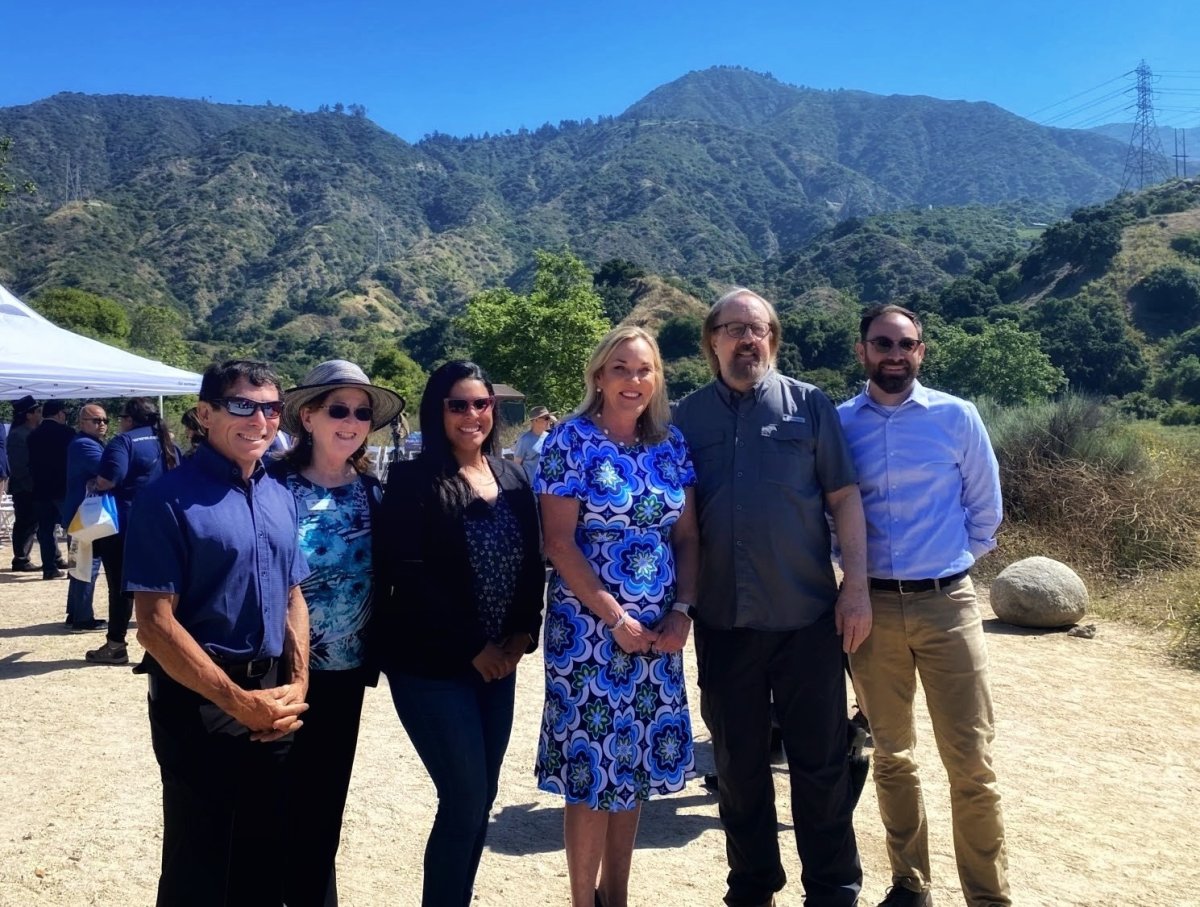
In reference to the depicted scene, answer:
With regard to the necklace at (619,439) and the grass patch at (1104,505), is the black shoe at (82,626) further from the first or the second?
the grass patch at (1104,505)

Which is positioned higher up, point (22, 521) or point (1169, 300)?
point (1169, 300)

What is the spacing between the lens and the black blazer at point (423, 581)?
8.43ft

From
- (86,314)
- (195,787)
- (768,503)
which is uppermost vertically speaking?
(86,314)

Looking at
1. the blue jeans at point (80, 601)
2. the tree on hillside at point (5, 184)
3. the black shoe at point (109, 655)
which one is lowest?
the black shoe at point (109, 655)

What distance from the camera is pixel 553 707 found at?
281 cm

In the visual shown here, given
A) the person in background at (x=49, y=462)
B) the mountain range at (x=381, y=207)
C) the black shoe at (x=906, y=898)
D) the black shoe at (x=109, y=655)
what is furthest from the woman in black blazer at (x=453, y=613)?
the mountain range at (x=381, y=207)

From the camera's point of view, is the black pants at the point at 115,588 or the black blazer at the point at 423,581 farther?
the black pants at the point at 115,588

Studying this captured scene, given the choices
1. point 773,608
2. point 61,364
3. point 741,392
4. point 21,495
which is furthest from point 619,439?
point 21,495

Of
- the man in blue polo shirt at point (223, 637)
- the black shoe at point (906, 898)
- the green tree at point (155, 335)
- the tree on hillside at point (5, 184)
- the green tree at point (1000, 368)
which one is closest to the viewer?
the man in blue polo shirt at point (223, 637)

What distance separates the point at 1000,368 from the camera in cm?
3366

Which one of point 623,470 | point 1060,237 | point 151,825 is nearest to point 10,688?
point 151,825

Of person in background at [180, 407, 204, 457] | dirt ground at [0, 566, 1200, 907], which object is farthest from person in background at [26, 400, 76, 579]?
person in background at [180, 407, 204, 457]

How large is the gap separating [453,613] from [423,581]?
0.13 meters

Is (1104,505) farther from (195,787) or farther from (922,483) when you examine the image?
(195,787)
